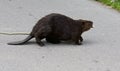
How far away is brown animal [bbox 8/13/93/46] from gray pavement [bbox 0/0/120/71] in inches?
4.3

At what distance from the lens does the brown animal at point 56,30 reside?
23.7 feet

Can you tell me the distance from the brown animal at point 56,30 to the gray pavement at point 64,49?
11 cm

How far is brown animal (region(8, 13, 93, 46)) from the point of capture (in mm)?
7234

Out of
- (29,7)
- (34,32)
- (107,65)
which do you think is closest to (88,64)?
(107,65)

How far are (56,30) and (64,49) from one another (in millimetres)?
333

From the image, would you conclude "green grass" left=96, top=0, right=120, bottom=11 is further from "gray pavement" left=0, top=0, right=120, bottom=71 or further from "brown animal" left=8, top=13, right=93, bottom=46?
"brown animal" left=8, top=13, right=93, bottom=46

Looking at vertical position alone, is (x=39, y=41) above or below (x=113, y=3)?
above

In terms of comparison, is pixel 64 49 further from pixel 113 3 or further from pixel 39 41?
pixel 113 3

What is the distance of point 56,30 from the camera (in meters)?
7.30

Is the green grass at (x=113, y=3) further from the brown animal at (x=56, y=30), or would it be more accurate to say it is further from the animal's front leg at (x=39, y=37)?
the animal's front leg at (x=39, y=37)

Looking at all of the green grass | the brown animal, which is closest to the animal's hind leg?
the brown animal

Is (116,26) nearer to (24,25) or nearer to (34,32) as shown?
(24,25)

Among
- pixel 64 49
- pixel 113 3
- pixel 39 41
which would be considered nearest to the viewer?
pixel 64 49

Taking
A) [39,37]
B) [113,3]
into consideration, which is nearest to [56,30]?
[39,37]
